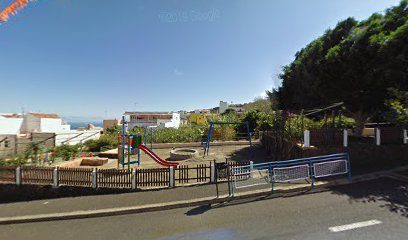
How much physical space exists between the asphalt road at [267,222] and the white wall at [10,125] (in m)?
53.9

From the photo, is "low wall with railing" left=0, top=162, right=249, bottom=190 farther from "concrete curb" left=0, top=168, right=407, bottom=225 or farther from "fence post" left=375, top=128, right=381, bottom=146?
"fence post" left=375, top=128, right=381, bottom=146

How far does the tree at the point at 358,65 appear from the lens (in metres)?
9.24

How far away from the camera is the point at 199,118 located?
71.9m

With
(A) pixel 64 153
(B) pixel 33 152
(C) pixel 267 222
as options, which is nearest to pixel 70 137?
(A) pixel 64 153

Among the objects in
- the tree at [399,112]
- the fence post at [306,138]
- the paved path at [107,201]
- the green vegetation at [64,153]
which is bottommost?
the paved path at [107,201]

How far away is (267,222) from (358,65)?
969 cm

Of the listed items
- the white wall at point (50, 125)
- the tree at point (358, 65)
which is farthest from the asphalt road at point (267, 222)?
the white wall at point (50, 125)

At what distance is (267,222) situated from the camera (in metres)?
5.30

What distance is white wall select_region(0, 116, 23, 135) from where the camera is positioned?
148 ft

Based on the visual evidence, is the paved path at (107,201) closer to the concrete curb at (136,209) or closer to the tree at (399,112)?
the concrete curb at (136,209)

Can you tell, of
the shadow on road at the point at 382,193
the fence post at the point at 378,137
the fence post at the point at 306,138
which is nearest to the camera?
the shadow on road at the point at 382,193

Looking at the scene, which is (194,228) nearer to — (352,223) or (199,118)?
(352,223)

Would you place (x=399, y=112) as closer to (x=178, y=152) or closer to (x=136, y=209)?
(x=136, y=209)

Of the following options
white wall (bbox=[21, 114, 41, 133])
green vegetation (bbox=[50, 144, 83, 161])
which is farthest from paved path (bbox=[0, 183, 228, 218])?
white wall (bbox=[21, 114, 41, 133])
